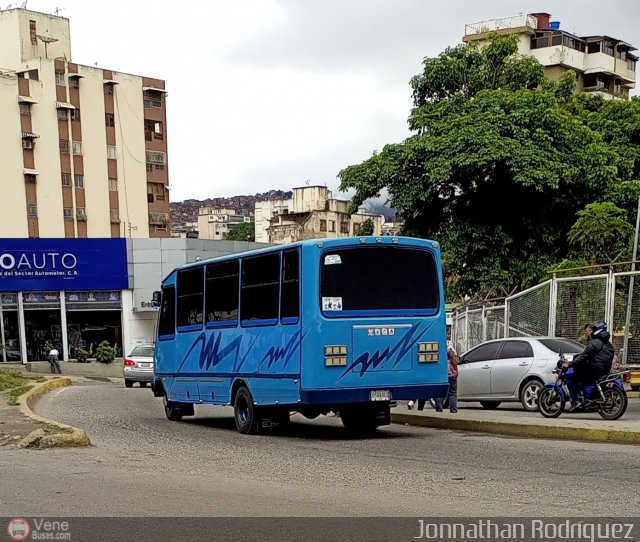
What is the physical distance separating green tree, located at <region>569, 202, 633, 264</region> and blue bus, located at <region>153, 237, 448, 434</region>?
15632 millimetres

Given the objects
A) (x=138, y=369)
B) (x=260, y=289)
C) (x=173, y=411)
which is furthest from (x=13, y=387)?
(x=260, y=289)

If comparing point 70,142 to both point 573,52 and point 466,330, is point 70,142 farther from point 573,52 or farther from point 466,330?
point 466,330

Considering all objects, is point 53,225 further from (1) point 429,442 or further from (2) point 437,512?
(2) point 437,512

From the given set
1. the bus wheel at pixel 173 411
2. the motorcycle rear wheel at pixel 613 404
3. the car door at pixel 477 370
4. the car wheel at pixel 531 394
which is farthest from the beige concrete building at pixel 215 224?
the motorcycle rear wheel at pixel 613 404

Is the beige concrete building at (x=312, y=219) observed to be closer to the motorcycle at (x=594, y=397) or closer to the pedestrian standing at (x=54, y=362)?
the pedestrian standing at (x=54, y=362)

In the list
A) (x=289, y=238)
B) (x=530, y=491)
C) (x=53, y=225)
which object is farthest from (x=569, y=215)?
(x=289, y=238)

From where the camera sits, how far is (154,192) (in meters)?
77.6

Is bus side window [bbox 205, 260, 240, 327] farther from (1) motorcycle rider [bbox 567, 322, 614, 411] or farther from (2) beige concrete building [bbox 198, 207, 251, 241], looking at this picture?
(2) beige concrete building [bbox 198, 207, 251, 241]

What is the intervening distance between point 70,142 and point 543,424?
6117cm

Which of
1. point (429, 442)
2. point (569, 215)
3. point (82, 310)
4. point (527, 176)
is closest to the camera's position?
point (429, 442)

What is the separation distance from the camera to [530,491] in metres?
9.26

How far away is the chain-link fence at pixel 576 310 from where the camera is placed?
68.9ft

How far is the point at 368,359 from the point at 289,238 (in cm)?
9129

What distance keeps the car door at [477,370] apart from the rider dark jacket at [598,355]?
4613 mm
